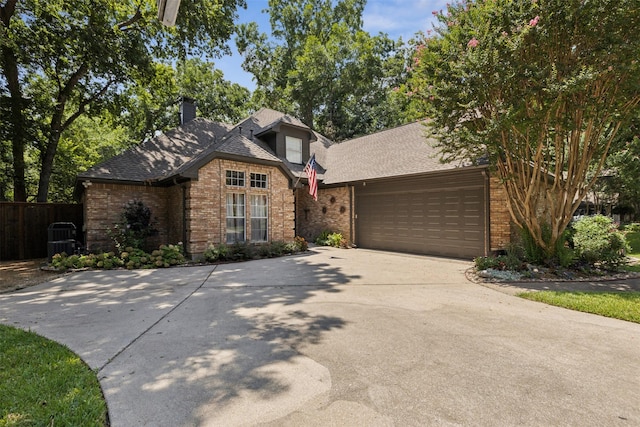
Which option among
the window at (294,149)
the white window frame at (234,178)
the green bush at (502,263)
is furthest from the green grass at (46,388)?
the window at (294,149)

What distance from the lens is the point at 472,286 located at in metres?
6.89

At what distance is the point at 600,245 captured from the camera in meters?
8.02

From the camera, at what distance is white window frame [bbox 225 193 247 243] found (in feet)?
36.9

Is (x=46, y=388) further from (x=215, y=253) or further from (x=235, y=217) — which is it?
(x=235, y=217)

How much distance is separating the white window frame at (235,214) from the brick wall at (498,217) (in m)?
8.66

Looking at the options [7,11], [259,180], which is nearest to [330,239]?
[259,180]

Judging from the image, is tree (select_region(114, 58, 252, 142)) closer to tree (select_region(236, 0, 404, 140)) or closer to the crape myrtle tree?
tree (select_region(236, 0, 404, 140))

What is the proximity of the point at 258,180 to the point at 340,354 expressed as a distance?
31.1ft

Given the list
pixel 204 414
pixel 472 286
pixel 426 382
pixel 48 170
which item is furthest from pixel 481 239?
pixel 48 170

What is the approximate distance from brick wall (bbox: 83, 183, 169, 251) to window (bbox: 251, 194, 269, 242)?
3.68 metres

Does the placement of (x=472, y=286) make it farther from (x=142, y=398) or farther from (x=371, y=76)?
(x=371, y=76)

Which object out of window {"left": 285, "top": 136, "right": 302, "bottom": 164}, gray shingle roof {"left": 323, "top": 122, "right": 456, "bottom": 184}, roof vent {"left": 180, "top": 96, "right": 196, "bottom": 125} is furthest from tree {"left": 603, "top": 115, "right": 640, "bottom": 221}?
roof vent {"left": 180, "top": 96, "right": 196, "bottom": 125}

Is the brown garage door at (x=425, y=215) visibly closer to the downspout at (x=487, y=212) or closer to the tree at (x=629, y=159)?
the downspout at (x=487, y=212)

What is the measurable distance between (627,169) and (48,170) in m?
26.4
